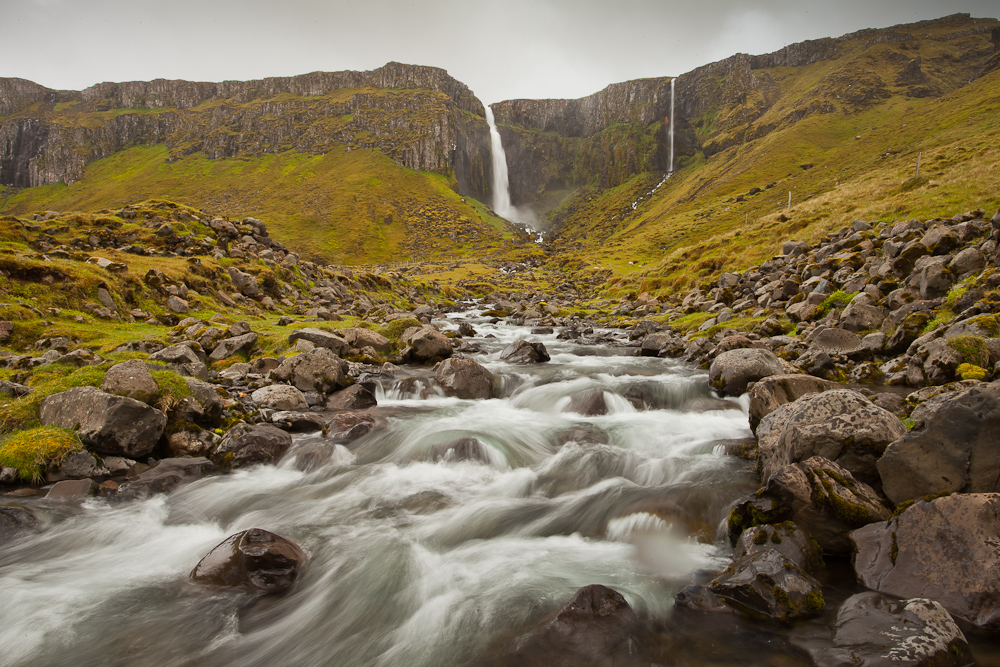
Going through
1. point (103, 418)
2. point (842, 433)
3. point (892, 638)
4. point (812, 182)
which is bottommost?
point (892, 638)

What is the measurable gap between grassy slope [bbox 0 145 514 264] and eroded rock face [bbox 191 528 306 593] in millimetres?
116073

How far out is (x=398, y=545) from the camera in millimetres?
8242

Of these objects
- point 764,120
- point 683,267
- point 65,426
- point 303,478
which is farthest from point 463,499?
point 764,120

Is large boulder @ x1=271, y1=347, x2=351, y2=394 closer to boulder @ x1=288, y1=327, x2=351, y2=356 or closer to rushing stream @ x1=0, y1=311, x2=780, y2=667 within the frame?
rushing stream @ x1=0, y1=311, x2=780, y2=667

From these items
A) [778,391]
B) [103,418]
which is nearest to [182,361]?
[103,418]

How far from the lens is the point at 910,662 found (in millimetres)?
4133

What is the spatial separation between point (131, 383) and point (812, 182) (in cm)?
11483

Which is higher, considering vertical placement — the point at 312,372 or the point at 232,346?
the point at 232,346

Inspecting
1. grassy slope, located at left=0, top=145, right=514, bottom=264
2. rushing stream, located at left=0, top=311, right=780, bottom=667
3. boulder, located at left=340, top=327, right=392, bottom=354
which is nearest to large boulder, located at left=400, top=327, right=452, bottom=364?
boulder, located at left=340, top=327, right=392, bottom=354

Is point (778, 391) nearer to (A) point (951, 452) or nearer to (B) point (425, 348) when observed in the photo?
(A) point (951, 452)

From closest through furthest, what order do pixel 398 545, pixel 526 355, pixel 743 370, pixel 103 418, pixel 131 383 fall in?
pixel 398 545
pixel 103 418
pixel 131 383
pixel 743 370
pixel 526 355

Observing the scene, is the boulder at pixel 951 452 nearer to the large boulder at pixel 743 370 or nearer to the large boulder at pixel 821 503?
the large boulder at pixel 821 503

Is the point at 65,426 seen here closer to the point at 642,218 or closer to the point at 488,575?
the point at 488,575

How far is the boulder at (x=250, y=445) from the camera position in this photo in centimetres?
1055
